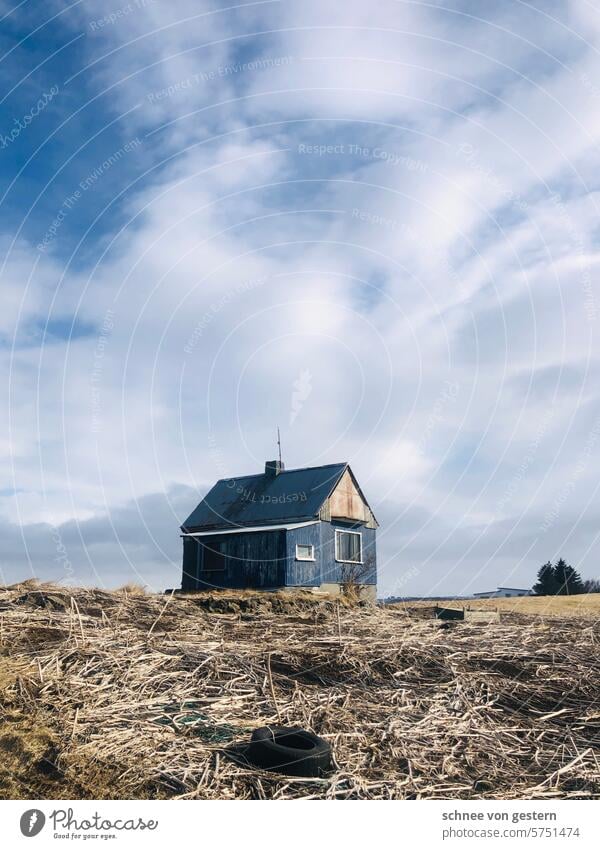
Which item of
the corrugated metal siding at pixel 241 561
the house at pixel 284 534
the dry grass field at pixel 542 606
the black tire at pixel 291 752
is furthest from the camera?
the house at pixel 284 534

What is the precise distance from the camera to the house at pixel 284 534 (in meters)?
29.8

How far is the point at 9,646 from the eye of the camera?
846 centimetres

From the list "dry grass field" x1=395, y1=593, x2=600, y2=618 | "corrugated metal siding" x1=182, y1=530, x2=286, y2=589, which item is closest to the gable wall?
"corrugated metal siding" x1=182, y1=530, x2=286, y2=589

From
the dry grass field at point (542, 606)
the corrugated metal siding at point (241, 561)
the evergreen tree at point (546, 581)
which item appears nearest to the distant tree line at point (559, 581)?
the evergreen tree at point (546, 581)

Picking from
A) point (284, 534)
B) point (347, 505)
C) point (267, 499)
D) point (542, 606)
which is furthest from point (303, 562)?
point (542, 606)

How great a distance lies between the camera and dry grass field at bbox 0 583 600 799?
5328mm

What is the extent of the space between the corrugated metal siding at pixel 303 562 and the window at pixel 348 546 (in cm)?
155

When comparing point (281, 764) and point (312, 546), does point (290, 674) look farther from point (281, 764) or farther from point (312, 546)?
point (312, 546)

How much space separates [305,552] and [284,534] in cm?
138

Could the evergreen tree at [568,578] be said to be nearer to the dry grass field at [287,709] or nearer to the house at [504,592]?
the house at [504,592]

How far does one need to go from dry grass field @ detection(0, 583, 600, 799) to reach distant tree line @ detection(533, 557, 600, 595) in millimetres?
37785

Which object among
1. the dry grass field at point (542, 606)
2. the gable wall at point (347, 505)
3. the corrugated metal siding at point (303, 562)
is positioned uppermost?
the gable wall at point (347, 505)
